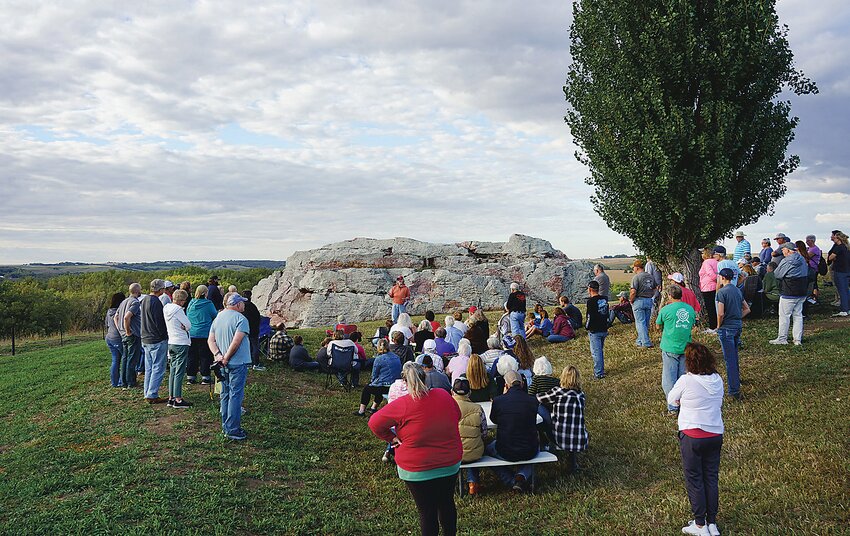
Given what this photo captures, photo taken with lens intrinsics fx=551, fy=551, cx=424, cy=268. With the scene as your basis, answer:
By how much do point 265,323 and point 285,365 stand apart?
1.80 metres

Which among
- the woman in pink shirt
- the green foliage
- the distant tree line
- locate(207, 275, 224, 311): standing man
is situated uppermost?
the green foliage

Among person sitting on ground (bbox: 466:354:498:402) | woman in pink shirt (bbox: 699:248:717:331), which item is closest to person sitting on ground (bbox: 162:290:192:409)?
person sitting on ground (bbox: 466:354:498:402)

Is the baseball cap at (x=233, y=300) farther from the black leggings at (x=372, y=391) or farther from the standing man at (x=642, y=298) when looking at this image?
the standing man at (x=642, y=298)

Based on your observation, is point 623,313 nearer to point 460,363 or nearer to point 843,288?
point 843,288

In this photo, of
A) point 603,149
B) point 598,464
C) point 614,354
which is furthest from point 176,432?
point 603,149

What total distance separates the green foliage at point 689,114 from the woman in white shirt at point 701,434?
965cm

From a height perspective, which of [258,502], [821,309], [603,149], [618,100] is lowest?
[258,502]

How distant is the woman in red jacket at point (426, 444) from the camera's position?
4.89m

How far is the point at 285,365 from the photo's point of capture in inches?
571

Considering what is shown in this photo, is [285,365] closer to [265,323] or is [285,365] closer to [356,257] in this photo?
[265,323]

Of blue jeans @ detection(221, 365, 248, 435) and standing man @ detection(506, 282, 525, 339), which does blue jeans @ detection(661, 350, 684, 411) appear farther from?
blue jeans @ detection(221, 365, 248, 435)

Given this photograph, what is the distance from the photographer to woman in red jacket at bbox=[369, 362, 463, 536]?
16.0ft

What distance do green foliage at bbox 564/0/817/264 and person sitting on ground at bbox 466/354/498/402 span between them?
27.5 ft

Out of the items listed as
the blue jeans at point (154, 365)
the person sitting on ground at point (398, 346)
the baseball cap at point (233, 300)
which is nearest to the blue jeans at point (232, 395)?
the baseball cap at point (233, 300)
